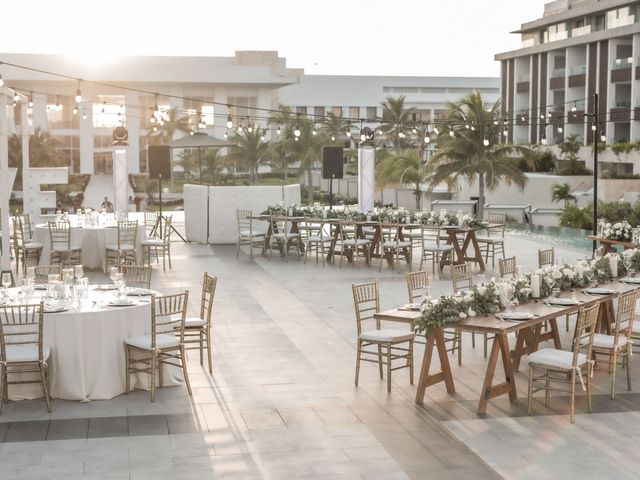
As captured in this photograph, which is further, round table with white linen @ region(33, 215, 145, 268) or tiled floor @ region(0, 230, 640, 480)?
round table with white linen @ region(33, 215, 145, 268)

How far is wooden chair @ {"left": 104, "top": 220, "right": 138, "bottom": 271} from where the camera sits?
1916 centimetres

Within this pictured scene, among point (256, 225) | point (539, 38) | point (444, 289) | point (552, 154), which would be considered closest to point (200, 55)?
point (539, 38)

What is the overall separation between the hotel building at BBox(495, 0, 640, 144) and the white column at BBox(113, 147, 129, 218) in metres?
22.7

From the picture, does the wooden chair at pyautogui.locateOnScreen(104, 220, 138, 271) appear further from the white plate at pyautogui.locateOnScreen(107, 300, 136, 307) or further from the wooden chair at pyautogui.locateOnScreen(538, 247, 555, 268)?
the white plate at pyautogui.locateOnScreen(107, 300, 136, 307)

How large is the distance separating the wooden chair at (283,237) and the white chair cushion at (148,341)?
37.9 feet

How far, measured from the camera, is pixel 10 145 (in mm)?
49500

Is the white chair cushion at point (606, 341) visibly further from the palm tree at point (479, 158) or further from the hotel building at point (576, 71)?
the hotel building at point (576, 71)

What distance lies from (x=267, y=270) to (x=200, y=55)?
56186mm

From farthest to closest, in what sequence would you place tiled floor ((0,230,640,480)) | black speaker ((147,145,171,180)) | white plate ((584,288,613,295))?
black speaker ((147,145,171,180))
white plate ((584,288,613,295))
tiled floor ((0,230,640,480))

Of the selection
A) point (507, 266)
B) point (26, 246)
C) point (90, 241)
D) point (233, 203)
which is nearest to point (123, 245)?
point (90, 241)

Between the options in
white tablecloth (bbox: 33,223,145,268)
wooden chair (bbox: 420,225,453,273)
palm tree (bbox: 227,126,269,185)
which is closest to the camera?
wooden chair (bbox: 420,225,453,273)

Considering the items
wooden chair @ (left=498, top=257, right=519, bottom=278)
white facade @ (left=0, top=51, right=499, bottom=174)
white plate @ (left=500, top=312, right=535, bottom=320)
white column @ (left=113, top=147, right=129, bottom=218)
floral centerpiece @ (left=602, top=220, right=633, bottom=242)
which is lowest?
white plate @ (left=500, top=312, right=535, bottom=320)

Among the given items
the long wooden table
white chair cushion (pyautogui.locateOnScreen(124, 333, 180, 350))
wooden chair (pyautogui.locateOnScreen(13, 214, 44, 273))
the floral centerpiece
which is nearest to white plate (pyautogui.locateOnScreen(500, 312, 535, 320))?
the long wooden table

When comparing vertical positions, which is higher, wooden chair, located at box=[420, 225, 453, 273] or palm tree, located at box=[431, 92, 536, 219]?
palm tree, located at box=[431, 92, 536, 219]
